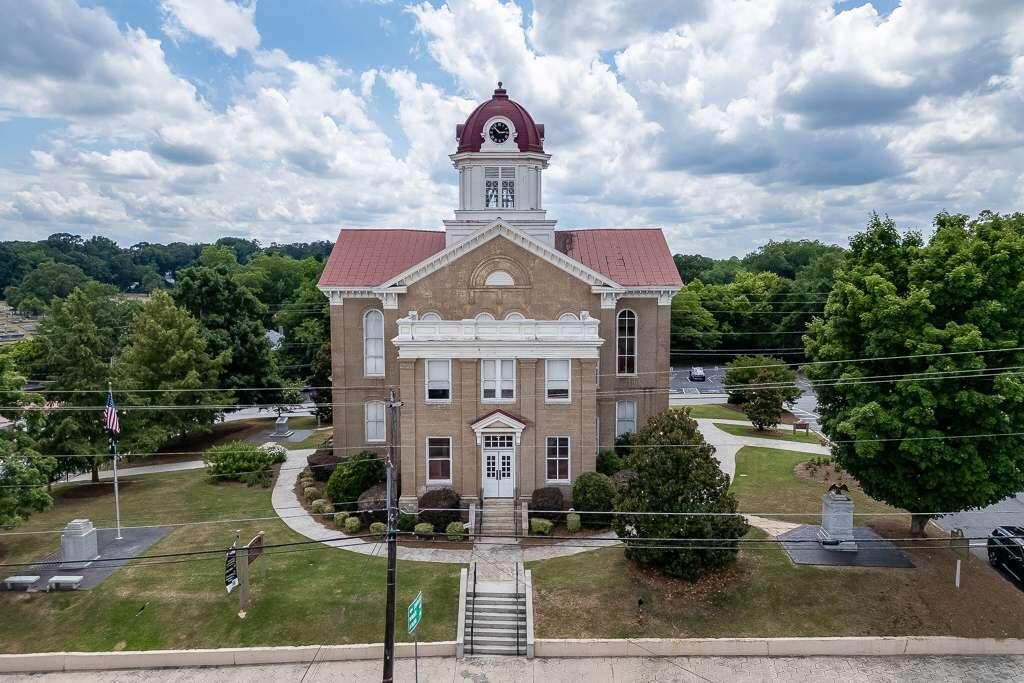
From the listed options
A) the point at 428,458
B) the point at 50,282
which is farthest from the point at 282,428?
the point at 50,282

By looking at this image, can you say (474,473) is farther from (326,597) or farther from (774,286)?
(774,286)

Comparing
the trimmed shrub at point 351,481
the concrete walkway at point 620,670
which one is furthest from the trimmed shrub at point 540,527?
the trimmed shrub at point 351,481

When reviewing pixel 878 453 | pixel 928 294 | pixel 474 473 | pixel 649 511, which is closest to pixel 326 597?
pixel 474 473

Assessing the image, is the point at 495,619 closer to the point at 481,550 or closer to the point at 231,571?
the point at 481,550

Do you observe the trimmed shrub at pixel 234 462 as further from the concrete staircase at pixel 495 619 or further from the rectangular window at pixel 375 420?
the concrete staircase at pixel 495 619

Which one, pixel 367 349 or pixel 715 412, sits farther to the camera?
pixel 715 412
